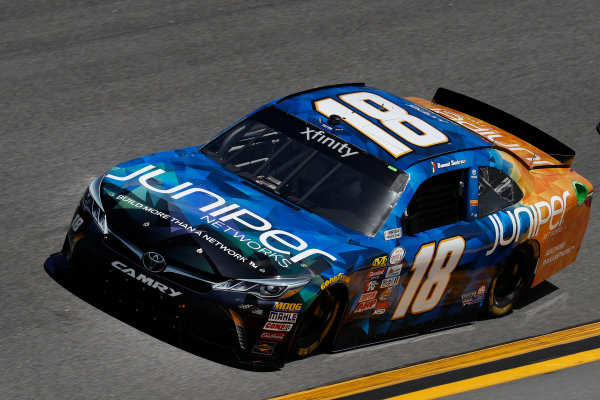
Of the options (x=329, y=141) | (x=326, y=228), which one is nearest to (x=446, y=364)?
(x=326, y=228)

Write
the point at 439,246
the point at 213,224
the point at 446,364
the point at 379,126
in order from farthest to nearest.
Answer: the point at 379,126 < the point at 439,246 < the point at 446,364 < the point at 213,224

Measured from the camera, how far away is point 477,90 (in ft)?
37.3

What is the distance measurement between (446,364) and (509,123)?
2.77 m

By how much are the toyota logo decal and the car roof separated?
177cm

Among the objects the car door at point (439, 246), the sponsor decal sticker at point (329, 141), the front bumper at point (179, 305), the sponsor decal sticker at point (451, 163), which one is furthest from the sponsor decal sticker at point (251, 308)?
the sponsor decal sticker at point (451, 163)

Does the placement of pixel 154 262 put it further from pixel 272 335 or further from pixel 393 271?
pixel 393 271

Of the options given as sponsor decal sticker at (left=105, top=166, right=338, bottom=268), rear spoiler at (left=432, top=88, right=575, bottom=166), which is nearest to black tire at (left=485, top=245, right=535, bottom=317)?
rear spoiler at (left=432, top=88, right=575, bottom=166)

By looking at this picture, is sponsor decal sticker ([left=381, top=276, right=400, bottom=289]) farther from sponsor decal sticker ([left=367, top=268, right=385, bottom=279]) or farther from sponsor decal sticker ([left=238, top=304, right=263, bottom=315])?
sponsor decal sticker ([left=238, top=304, right=263, bottom=315])

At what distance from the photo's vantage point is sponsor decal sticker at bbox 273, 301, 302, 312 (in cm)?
600

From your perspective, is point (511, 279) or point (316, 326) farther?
point (511, 279)

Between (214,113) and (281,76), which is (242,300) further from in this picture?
(281,76)

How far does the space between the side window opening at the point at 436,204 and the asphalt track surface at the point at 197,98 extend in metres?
0.81

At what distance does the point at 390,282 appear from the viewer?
21.9 feet

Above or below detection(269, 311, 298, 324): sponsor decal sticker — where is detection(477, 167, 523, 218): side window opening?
above
